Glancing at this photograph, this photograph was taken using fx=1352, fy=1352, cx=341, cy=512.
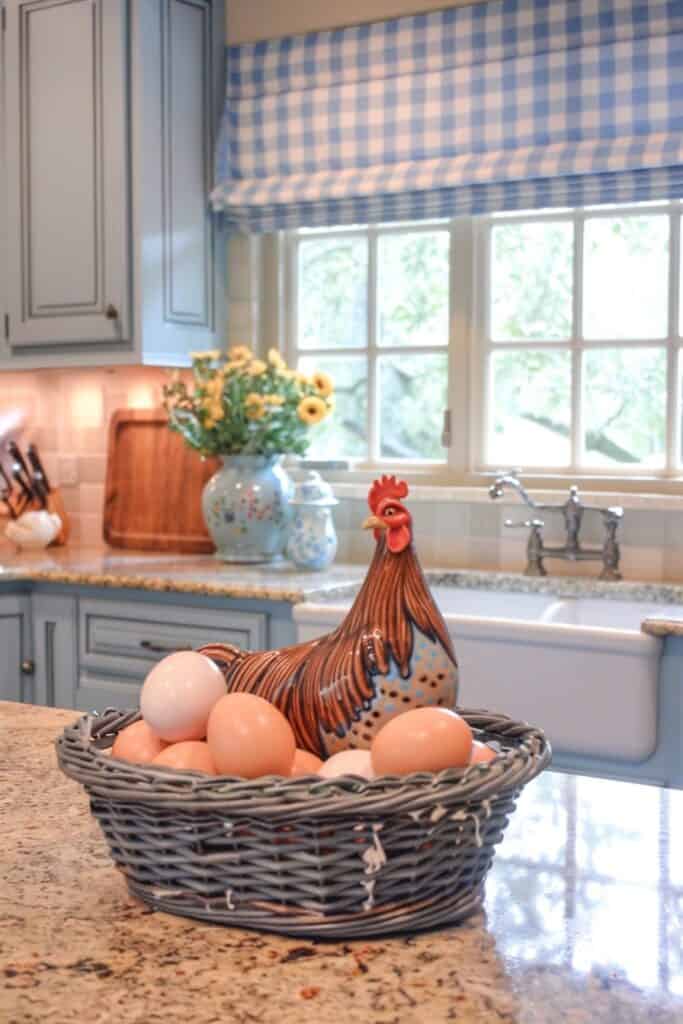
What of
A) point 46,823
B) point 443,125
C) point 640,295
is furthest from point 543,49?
point 46,823

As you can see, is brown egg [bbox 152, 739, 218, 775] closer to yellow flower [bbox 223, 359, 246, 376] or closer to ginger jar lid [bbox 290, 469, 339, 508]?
ginger jar lid [bbox 290, 469, 339, 508]

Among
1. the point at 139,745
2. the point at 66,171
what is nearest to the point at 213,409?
the point at 66,171

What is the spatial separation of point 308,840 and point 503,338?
2718mm

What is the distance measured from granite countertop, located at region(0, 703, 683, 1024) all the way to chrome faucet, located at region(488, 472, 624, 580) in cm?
200

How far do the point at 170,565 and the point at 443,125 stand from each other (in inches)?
50.6

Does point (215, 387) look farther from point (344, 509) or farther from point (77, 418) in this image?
point (77, 418)

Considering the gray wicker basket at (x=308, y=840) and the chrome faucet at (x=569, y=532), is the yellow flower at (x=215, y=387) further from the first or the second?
the gray wicker basket at (x=308, y=840)

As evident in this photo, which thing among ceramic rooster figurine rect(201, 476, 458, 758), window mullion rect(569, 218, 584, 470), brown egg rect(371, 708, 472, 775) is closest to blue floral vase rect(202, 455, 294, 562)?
window mullion rect(569, 218, 584, 470)

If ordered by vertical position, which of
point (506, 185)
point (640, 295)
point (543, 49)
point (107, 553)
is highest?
Result: point (543, 49)

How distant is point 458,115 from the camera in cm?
331

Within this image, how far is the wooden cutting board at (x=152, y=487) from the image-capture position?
3.77m

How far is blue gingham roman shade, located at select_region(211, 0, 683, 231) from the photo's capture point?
10.1 ft

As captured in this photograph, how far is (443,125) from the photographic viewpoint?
10.9ft

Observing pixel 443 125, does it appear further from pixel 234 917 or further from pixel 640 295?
pixel 234 917
